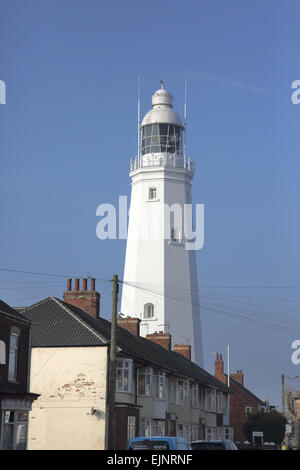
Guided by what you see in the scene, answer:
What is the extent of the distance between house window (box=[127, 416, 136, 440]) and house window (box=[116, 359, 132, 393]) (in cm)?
155

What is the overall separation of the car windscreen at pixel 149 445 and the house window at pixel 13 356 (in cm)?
938

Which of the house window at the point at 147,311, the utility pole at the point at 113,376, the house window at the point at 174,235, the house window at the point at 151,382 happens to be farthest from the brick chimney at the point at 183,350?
the utility pole at the point at 113,376

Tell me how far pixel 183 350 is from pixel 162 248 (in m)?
9.92

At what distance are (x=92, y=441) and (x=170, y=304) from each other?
31.0 metres

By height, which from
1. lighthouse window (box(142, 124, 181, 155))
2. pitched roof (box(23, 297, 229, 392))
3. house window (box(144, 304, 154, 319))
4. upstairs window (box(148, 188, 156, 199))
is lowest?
pitched roof (box(23, 297, 229, 392))

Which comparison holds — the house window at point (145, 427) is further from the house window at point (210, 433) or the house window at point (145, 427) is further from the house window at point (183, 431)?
the house window at point (210, 433)

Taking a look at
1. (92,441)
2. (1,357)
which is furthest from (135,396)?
(1,357)

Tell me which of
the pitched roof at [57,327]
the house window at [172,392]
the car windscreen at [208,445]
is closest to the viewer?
the car windscreen at [208,445]

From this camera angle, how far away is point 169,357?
180 feet

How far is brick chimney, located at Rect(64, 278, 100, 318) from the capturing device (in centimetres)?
4650

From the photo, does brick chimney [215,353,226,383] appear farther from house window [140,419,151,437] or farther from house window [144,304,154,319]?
house window [140,419,151,437]

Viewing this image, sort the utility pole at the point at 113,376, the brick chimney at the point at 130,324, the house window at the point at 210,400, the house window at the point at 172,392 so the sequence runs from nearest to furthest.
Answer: the utility pole at the point at 113,376 → the house window at the point at 172,392 → the brick chimney at the point at 130,324 → the house window at the point at 210,400

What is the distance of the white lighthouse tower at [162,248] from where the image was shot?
6844cm

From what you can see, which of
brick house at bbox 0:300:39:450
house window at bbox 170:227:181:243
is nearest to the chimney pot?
house window at bbox 170:227:181:243
